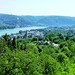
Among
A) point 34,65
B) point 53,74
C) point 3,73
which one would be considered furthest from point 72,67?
point 3,73

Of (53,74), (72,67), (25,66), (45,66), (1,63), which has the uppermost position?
(1,63)

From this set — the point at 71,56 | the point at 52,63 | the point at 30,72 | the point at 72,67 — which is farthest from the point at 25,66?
the point at 71,56

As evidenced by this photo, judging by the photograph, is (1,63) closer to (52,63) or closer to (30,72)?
(30,72)

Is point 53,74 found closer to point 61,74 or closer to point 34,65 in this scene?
point 61,74

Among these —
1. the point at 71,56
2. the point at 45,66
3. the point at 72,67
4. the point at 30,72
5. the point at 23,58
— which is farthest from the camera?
the point at 71,56

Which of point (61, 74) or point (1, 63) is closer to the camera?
point (1, 63)

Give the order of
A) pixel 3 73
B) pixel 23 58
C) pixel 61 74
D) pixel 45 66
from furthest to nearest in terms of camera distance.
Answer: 1. pixel 61 74
2. pixel 45 66
3. pixel 23 58
4. pixel 3 73

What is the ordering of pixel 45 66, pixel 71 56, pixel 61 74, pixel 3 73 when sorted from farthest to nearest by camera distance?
pixel 71 56 < pixel 61 74 < pixel 45 66 < pixel 3 73

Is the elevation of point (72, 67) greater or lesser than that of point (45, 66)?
lesser

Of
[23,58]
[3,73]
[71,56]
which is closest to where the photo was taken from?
[3,73]
